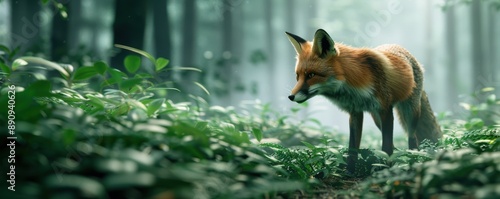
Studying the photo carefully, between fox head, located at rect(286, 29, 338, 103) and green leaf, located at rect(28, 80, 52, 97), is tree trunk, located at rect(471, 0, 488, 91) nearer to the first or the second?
fox head, located at rect(286, 29, 338, 103)

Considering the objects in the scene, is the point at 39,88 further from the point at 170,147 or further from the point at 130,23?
the point at 130,23

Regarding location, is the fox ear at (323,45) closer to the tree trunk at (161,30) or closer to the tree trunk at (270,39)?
the tree trunk at (161,30)

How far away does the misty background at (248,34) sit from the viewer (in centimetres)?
1218

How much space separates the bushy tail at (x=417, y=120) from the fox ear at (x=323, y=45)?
144 cm

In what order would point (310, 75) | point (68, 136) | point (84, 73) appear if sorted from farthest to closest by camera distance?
1. point (310, 75)
2. point (84, 73)
3. point (68, 136)

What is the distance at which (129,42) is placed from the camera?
8.67m

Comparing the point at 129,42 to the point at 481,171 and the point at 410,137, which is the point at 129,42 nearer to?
the point at 410,137

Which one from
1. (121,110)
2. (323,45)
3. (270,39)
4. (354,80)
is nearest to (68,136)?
(121,110)

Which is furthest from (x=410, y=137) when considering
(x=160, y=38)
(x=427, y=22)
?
(x=427, y=22)

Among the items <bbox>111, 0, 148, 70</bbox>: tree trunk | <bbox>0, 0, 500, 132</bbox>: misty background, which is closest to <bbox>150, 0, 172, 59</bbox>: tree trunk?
<bbox>0, 0, 500, 132</bbox>: misty background

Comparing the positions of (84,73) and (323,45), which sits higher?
(323,45)

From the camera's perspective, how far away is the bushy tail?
4.93 metres

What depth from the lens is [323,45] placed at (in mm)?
4066

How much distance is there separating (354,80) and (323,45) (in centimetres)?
51
